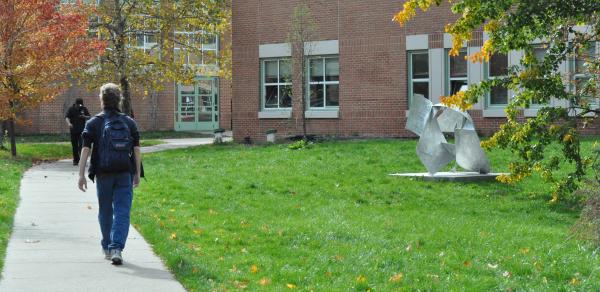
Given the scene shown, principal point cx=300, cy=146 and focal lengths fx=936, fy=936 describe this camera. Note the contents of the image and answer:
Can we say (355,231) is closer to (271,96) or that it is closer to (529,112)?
(529,112)

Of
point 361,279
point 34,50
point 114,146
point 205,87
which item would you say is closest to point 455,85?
point 34,50

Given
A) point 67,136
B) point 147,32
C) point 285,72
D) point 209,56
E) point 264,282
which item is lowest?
point 67,136

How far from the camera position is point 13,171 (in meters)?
20.4

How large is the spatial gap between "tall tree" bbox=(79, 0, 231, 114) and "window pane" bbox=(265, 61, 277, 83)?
7.62 feet

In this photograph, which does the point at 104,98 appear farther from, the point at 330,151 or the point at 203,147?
the point at 203,147

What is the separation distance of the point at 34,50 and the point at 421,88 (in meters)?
11.6

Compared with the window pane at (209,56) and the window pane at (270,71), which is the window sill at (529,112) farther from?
the window pane at (209,56)

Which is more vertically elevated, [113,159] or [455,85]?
[455,85]

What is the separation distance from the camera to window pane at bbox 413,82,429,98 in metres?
28.5

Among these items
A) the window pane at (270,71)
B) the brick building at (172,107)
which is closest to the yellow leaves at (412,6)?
the window pane at (270,71)

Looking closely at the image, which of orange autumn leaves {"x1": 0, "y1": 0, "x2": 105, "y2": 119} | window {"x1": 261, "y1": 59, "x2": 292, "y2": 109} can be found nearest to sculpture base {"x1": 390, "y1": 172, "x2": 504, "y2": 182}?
orange autumn leaves {"x1": 0, "y1": 0, "x2": 105, "y2": 119}

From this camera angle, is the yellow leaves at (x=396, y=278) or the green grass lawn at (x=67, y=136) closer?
the yellow leaves at (x=396, y=278)

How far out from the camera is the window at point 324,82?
99.3 ft

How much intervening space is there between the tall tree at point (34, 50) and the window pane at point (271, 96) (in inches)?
294
